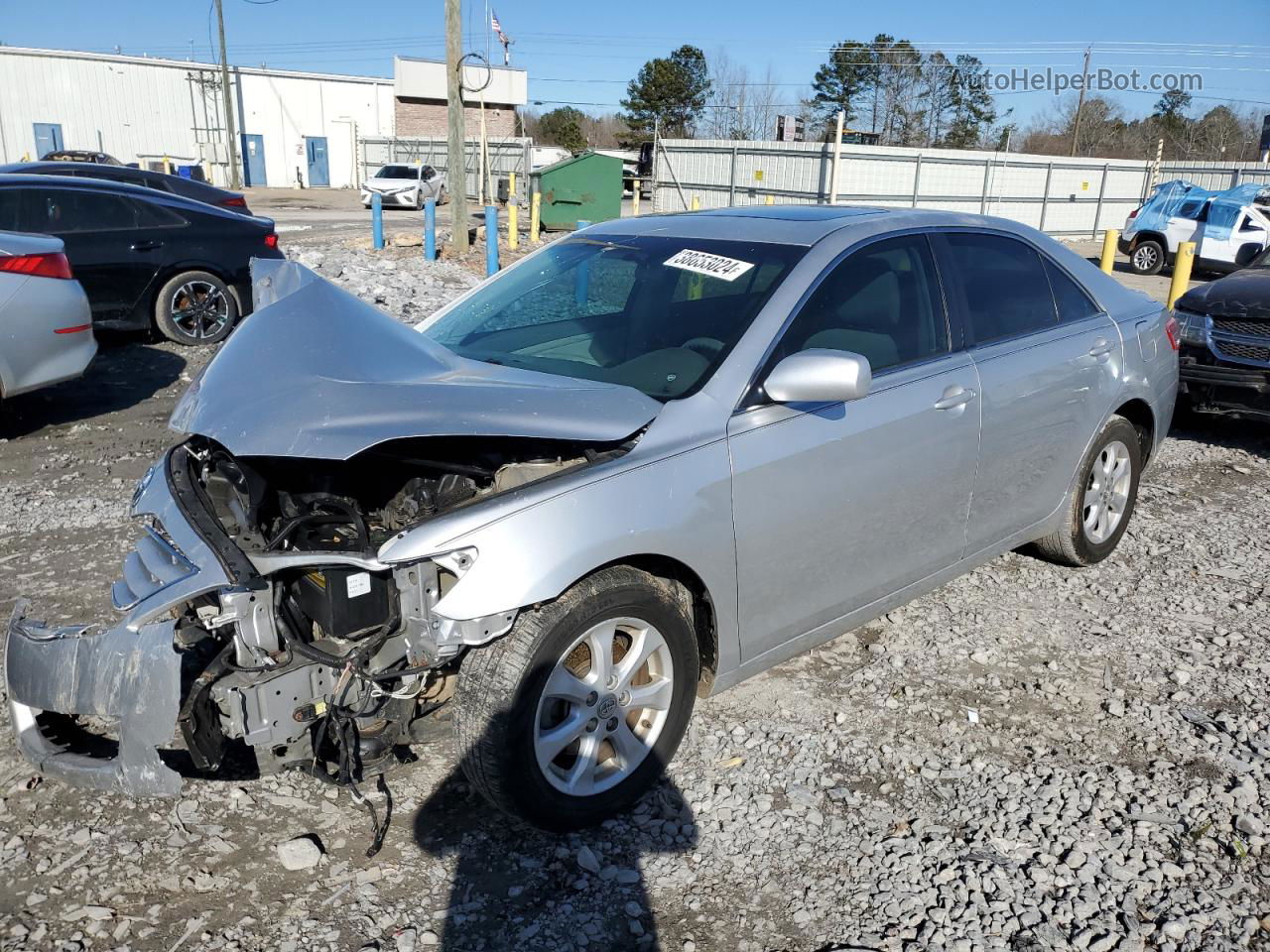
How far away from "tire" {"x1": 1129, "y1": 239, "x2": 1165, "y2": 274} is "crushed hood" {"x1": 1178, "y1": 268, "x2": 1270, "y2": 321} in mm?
13959

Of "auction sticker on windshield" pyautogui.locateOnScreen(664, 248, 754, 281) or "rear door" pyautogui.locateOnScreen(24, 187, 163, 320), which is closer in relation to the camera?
"auction sticker on windshield" pyautogui.locateOnScreen(664, 248, 754, 281)

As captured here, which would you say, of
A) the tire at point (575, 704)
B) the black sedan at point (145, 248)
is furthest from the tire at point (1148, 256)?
the tire at point (575, 704)

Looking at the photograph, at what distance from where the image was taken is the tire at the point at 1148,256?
20656 millimetres

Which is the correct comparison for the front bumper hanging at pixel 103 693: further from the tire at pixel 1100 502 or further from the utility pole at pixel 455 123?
the utility pole at pixel 455 123

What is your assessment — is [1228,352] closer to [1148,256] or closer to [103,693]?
[103,693]

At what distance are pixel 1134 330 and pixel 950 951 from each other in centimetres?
337

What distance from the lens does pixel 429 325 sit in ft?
13.9

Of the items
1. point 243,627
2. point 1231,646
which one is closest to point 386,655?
point 243,627

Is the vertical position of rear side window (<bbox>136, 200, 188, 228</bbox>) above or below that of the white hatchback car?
above

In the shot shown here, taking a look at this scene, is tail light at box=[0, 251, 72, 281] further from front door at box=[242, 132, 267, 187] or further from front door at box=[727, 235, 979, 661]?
front door at box=[242, 132, 267, 187]

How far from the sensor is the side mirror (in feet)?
10.2

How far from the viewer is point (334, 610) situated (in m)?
2.90

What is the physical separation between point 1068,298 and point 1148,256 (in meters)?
18.6

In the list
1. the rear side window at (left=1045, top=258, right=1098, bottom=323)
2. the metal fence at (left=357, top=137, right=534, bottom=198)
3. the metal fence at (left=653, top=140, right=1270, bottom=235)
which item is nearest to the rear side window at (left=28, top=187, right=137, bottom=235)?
the rear side window at (left=1045, top=258, right=1098, bottom=323)
